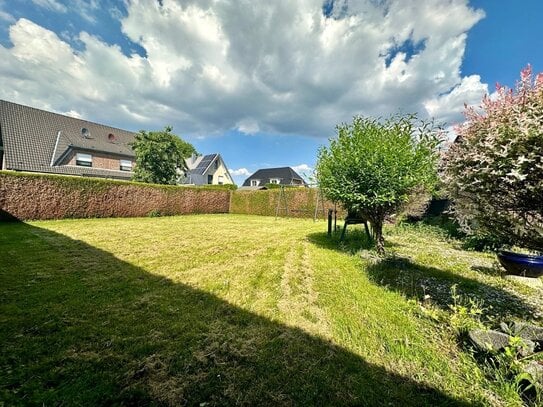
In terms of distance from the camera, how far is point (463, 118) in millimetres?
2336

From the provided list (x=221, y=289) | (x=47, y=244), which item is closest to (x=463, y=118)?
(x=221, y=289)

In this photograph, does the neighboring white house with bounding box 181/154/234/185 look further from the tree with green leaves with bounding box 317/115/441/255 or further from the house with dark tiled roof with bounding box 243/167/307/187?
the tree with green leaves with bounding box 317/115/441/255

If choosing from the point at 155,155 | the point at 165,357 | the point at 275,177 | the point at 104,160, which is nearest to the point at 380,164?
the point at 165,357

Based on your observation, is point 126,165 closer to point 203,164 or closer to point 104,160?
point 104,160

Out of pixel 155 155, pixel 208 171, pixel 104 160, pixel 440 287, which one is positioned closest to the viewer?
pixel 440 287


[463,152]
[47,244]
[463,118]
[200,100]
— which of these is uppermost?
[200,100]

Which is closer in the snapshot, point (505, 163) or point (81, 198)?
point (505, 163)

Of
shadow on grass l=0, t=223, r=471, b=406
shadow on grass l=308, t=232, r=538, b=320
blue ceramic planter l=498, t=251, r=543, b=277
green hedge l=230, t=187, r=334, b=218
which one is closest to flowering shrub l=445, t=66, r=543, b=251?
shadow on grass l=308, t=232, r=538, b=320

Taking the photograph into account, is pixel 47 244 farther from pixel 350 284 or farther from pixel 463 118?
pixel 463 118

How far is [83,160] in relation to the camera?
20.5 meters

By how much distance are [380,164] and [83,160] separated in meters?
→ 25.1

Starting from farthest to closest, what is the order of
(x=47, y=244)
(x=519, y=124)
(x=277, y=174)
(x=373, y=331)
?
(x=277, y=174)
(x=47, y=244)
(x=373, y=331)
(x=519, y=124)

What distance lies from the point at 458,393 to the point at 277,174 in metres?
39.9

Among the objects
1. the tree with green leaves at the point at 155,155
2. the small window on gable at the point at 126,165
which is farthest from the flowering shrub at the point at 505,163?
the small window on gable at the point at 126,165
